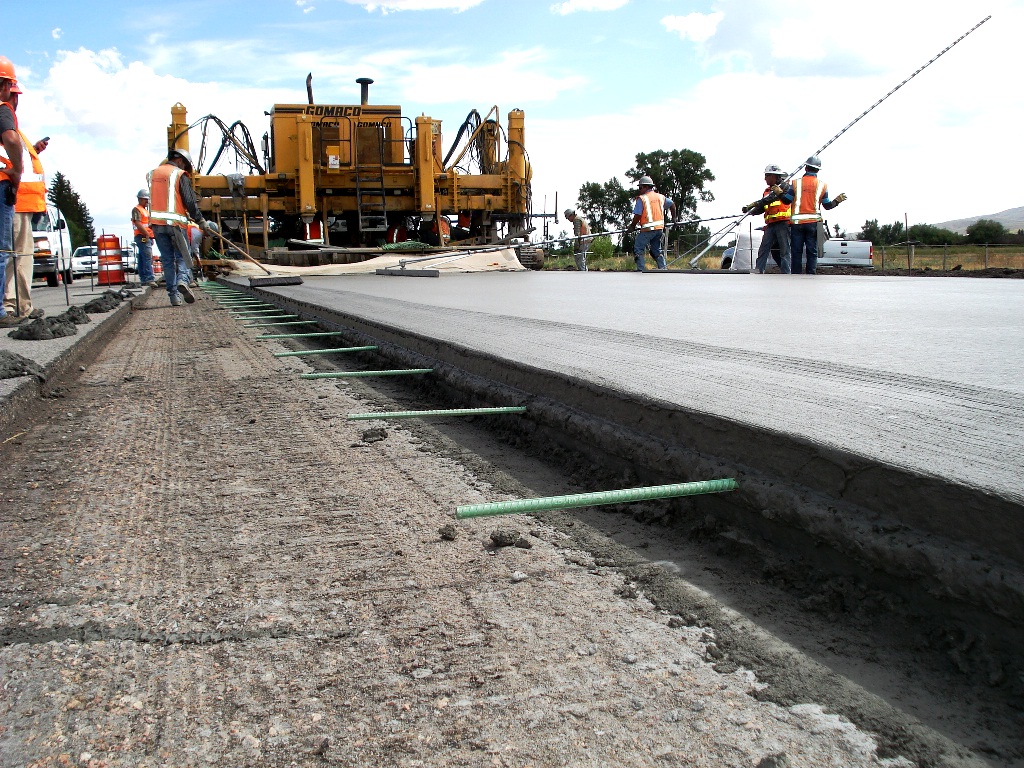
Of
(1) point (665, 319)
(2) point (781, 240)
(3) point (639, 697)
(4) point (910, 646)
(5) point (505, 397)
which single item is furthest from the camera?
(2) point (781, 240)

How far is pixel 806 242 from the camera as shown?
13117 mm

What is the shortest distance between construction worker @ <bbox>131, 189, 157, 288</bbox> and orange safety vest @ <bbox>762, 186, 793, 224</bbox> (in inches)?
403

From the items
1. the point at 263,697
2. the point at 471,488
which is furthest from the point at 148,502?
the point at 263,697

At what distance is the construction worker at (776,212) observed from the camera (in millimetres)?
12752

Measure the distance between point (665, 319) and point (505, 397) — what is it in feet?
7.15

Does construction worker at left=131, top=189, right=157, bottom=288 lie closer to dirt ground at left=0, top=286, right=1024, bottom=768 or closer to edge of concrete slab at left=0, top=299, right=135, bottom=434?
edge of concrete slab at left=0, top=299, right=135, bottom=434

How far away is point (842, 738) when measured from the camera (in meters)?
1.15

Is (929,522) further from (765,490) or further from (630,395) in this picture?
(630,395)

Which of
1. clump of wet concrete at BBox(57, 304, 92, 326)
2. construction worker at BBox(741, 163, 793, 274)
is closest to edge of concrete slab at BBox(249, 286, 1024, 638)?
clump of wet concrete at BBox(57, 304, 92, 326)

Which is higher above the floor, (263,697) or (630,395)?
(630,395)

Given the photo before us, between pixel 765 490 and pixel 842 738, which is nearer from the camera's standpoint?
pixel 842 738

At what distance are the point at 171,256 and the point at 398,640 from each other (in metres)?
9.75

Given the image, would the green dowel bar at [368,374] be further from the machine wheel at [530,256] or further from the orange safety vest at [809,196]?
the machine wheel at [530,256]

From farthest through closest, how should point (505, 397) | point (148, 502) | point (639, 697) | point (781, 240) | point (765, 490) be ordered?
point (781, 240)
point (505, 397)
point (148, 502)
point (765, 490)
point (639, 697)
